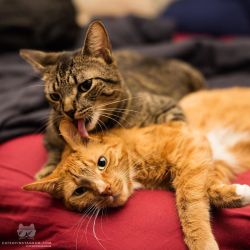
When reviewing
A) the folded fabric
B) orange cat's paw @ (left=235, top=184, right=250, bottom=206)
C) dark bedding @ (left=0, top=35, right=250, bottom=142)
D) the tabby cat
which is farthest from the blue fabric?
orange cat's paw @ (left=235, top=184, right=250, bottom=206)

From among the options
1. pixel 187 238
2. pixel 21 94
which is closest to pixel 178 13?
pixel 21 94

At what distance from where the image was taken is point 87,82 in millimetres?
1667

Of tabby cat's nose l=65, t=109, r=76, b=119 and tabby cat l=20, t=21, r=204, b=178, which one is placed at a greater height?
tabby cat l=20, t=21, r=204, b=178

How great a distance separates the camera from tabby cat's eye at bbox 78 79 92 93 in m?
1.65

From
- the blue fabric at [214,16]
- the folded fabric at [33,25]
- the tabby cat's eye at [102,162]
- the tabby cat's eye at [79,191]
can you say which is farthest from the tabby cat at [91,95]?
the blue fabric at [214,16]

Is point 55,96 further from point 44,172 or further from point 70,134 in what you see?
point 44,172

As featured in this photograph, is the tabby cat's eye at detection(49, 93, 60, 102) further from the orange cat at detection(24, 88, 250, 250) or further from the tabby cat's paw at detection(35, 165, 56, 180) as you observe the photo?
the tabby cat's paw at detection(35, 165, 56, 180)

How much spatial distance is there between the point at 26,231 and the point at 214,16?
3.31m

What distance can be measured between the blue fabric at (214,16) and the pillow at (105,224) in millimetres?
2717

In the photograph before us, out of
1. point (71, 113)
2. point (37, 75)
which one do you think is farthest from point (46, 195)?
point (37, 75)

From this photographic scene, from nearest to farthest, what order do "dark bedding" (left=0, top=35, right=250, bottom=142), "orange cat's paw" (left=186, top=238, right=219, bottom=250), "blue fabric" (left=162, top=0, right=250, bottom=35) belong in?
"orange cat's paw" (left=186, top=238, right=219, bottom=250)
"dark bedding" (left=0, top=35, right=250, bottom=142)
"blue fabric" (left=162, top=0, right=250, bottom=35)

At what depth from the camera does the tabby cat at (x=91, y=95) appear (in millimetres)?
1631

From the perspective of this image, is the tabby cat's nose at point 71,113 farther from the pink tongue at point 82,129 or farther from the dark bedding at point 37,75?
the dark bedding at point 37,75

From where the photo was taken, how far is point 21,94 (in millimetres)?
2262
